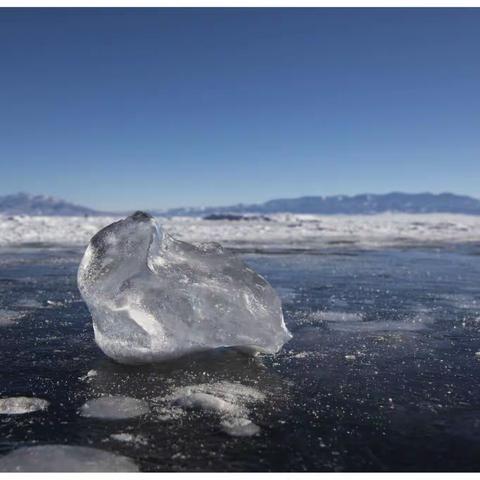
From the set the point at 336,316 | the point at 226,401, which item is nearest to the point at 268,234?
the point at 336,316

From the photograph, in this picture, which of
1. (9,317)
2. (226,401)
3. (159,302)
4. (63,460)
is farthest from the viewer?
(9,317)

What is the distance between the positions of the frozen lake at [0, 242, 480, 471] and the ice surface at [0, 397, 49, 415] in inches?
2.1

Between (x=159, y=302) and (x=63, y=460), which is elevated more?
(x=159, y=302)

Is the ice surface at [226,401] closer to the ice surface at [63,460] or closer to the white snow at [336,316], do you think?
the ice surface at [63,460]

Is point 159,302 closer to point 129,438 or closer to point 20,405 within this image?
point 20,405

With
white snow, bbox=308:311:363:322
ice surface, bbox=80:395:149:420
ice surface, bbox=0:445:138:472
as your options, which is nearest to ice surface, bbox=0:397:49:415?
ice surface, bbox=80:395:149:420

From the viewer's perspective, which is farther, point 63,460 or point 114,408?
point 114,408

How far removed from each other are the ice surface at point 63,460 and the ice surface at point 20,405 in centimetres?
69

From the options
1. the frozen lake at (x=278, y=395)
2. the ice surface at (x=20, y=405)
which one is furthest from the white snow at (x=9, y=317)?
the ice surface at (x=20, y=405)

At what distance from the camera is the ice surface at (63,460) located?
276 cm

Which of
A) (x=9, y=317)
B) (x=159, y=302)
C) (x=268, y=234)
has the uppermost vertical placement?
(x=159, y=302)

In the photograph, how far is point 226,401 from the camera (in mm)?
3787

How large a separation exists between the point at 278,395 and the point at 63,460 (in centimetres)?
170

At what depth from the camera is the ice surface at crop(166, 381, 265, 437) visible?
3336 mm
